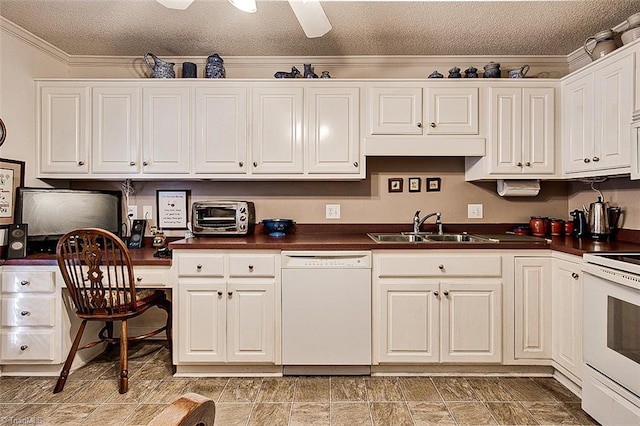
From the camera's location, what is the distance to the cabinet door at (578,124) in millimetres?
2424

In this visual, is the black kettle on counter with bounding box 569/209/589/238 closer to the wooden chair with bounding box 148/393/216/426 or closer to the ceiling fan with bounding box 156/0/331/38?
the ceiling fan with bounding box 156/0/331/38

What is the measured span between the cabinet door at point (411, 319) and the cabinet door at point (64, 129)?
→ 7.87 feet

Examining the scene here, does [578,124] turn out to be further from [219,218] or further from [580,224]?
[219,218]

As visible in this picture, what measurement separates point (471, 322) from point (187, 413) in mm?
2285

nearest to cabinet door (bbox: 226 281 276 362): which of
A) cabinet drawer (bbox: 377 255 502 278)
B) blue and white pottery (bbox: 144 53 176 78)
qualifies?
cabinet drawer (bbox: 377 255 502 278)

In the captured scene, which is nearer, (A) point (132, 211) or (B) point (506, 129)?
(B) point (506, 129)

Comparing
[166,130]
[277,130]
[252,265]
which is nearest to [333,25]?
[277,130]

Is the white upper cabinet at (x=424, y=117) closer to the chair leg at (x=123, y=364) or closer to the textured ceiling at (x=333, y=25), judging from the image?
the textured ceiling at (x=333, y=25)

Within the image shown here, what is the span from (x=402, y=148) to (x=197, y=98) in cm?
156

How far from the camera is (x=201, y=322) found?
2.43 meters

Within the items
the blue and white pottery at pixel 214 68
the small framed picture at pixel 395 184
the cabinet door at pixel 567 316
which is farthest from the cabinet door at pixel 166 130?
the cabinet door at pixel 567 316

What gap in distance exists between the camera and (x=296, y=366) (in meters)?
2.46

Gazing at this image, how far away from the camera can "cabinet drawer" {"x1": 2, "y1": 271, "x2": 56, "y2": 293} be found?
2381 mm

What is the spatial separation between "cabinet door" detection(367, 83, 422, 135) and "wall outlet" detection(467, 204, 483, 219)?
0.83m
